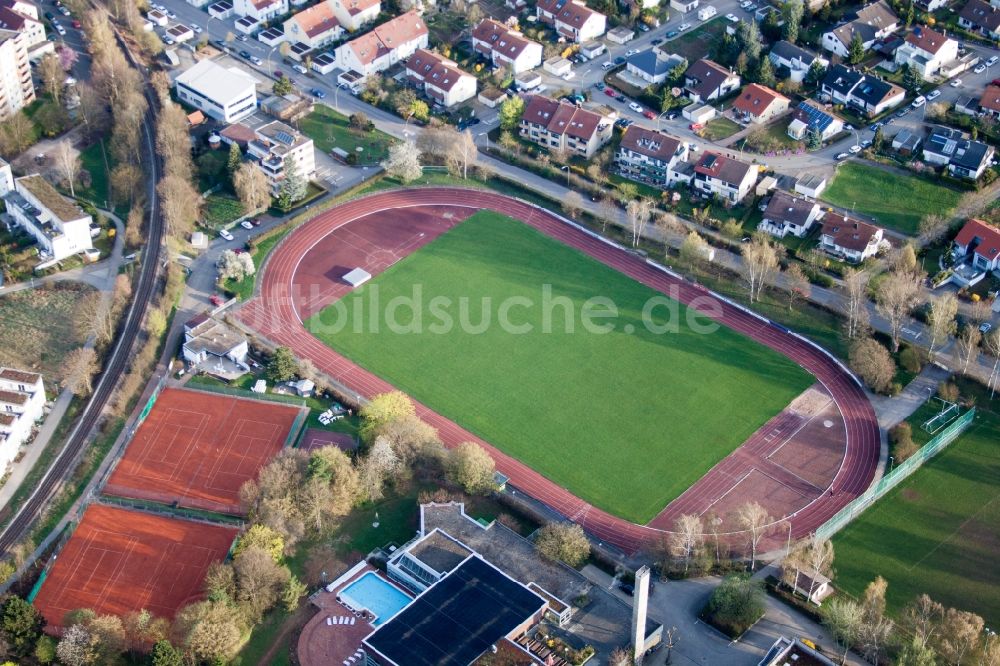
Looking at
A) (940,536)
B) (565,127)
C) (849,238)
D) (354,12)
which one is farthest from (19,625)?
(354,12)

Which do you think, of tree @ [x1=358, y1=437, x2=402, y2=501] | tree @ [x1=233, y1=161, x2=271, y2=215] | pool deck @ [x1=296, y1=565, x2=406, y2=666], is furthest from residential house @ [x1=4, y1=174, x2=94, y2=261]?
pool deck @ [x1=296, y1=565, x2=406, y2=666]

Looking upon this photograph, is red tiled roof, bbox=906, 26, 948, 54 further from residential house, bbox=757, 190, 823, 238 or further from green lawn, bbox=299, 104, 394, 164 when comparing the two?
green lawn, bbox=299, 104, 394, 164

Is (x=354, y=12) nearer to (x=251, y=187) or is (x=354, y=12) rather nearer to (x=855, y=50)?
(x=251, y=187)

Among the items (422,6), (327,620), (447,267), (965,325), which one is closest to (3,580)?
(327,620)

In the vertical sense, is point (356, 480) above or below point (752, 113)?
below

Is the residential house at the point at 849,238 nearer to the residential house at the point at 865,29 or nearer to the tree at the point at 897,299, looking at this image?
the tree at the point at 897,299

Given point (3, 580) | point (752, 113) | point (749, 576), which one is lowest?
point (3, 580)

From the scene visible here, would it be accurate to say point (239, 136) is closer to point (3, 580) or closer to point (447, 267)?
point (447, 267)
